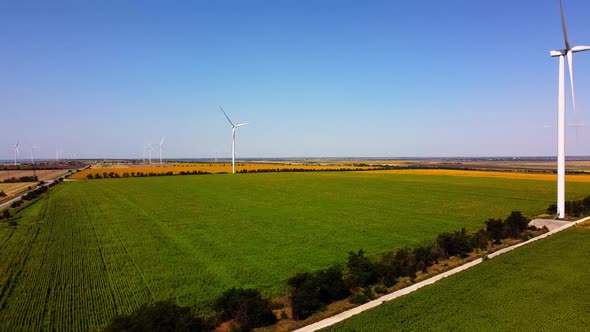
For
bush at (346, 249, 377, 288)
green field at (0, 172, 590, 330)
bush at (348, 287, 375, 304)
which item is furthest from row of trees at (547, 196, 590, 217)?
bush at (348, 287, 375, 304)

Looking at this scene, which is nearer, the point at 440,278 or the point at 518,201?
the point at 440,278

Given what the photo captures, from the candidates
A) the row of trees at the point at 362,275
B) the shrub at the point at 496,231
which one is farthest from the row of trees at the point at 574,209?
the row of trees at the point at 362,275

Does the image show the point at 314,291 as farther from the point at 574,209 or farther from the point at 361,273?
the point at 574,209

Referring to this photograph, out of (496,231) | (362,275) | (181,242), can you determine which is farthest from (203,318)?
(496,231)

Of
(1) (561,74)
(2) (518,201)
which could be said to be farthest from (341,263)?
(2) (518,201)

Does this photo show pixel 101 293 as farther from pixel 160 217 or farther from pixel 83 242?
pixel 160 217

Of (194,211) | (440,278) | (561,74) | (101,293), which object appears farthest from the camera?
(194,211)

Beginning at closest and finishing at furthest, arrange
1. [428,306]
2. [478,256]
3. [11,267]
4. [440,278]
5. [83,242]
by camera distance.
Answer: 1. [428,306]
2. [440,278]
3. [11,267]
4. [478,256]
5. [83,242]
